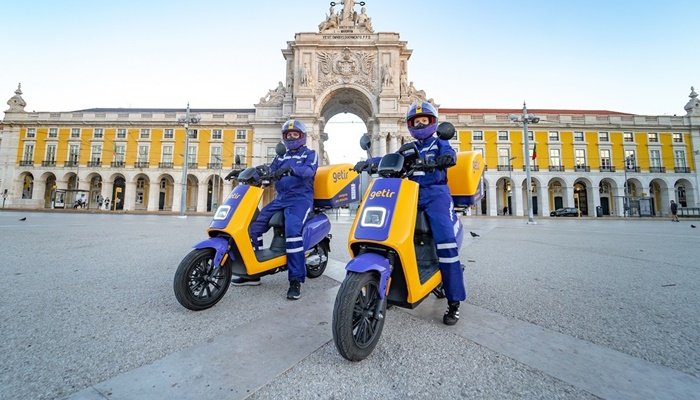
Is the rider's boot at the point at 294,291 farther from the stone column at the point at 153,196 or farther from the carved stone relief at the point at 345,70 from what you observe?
the stone column at the point at 153,196

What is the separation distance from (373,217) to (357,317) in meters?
0.57

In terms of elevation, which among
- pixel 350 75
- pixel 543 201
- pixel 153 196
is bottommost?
pixel 543 201

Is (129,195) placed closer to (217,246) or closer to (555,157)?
(217,246)

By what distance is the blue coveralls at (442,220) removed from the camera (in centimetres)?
187

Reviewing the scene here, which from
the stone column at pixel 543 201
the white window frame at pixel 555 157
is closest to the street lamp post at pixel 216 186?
the stone column at pixel 543 201

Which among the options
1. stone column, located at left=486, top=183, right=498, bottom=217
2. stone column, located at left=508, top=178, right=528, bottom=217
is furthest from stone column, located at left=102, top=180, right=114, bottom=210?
stone column, located at left=508, top=178, right=528, bottom=217

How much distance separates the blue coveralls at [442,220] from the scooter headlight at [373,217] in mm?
469

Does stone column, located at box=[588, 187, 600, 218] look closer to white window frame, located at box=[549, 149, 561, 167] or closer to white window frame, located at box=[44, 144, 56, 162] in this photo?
white window frame, located at box=[549, 149, 561, 167]

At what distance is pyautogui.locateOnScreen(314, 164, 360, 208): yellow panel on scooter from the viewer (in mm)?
2984

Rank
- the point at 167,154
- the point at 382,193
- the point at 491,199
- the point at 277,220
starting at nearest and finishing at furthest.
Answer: the point at 382,193 < the point at 277,220 < the point at 491,199 < the point at 167,154

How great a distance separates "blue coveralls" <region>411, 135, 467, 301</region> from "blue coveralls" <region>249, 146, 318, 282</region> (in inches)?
42.9

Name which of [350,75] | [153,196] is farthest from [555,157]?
[153,196]

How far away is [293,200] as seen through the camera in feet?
8.79

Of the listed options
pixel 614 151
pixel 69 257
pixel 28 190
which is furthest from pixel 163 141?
pixel 614 151
